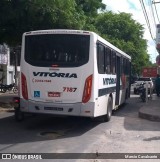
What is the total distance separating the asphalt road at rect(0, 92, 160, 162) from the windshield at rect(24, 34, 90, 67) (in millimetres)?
2209

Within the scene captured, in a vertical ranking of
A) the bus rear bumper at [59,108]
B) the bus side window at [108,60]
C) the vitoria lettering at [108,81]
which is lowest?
the bus rear bumper at [59,108]

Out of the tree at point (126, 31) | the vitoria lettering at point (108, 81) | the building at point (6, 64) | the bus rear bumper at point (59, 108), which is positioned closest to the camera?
the bus rear bumper at point (59, 108)

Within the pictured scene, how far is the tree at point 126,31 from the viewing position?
57291 mm

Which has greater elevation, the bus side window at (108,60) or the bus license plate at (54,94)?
the bus side window at (108,60)

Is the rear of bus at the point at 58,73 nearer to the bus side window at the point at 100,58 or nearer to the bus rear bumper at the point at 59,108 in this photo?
the bus rear bumper at the point at 59,108

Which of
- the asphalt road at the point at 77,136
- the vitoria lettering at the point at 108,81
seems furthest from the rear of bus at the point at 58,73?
the vitoria lettering at the point at 108,81

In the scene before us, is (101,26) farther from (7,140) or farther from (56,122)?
(7,140)

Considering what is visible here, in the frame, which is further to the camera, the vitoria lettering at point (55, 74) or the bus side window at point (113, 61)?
the bus side window at point (113, 61)

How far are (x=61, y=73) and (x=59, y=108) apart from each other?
1105 mm

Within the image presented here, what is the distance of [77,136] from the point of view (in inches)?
444

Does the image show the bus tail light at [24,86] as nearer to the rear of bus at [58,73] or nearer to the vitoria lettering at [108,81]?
the rear of bus at [58,73]

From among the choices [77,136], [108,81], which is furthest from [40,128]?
[108,81]

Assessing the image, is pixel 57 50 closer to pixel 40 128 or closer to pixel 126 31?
pixel 40 128

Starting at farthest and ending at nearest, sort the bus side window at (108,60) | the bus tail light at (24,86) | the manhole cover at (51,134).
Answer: the bus side window at (108,60), the bus tail light at (24,86), the manhole cover at (51,134)
